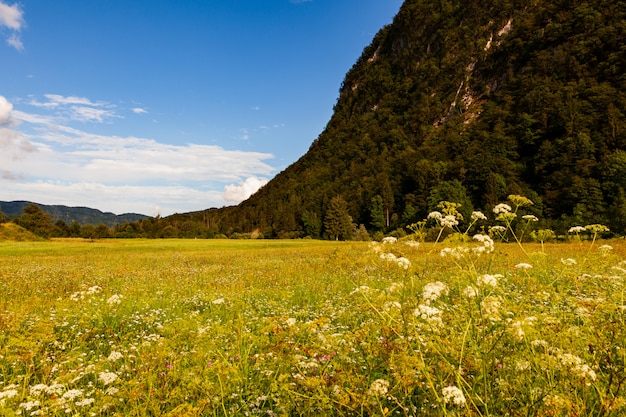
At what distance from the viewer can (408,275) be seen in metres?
11.2

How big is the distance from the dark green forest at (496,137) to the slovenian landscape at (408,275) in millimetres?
716

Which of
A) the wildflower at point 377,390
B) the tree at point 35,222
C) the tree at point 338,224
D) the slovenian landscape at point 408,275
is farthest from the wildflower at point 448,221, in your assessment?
the tree at point 35,222

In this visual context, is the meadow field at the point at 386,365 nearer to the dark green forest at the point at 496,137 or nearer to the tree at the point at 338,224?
the dark green forest at the point at 496,137

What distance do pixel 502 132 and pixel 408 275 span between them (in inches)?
4798

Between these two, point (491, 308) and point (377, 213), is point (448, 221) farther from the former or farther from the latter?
point (377, 213)

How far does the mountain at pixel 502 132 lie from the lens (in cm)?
8175

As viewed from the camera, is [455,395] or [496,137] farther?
[496,137]

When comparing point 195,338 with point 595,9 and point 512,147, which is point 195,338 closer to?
point 512,147

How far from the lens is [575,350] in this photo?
3828mm

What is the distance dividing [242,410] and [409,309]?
7.72ft

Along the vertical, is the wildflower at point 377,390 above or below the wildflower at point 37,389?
above

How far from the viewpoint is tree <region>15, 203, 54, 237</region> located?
105312 millimetres

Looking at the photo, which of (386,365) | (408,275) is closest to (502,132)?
(408,275)

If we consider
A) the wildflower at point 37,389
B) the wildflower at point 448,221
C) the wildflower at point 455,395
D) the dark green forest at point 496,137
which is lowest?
the wildflower at point 37,389
